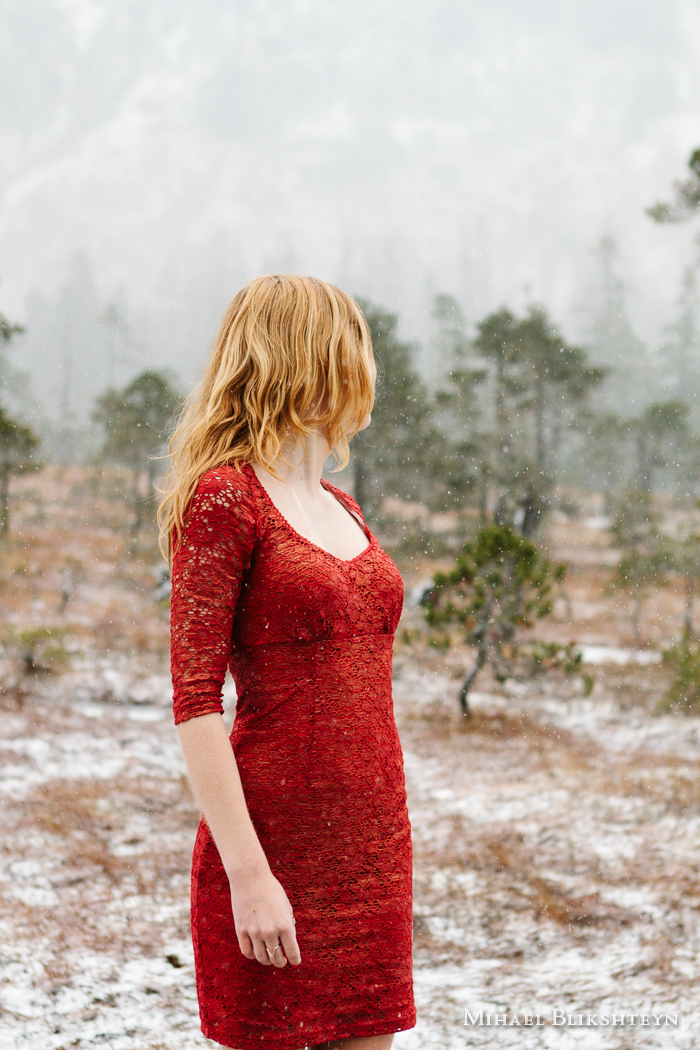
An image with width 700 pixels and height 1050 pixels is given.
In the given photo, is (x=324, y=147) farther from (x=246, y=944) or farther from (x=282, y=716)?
(x=246, y=944)

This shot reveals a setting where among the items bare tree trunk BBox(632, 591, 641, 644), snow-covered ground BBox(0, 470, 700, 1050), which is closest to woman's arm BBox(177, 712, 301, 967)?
snow-covered ground BBox(0, 470, 700, 1050)

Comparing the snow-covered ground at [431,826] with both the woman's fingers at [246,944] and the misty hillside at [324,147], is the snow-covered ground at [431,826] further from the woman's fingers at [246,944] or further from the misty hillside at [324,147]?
the misty hillside at [324,147]

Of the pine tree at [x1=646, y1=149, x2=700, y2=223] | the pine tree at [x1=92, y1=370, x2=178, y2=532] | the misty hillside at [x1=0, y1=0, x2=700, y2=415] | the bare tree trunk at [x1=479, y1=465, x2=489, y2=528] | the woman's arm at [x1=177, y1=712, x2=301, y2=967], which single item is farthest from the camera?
the misty hillside at [x1=0, y1=0, x2=700, y2=415]

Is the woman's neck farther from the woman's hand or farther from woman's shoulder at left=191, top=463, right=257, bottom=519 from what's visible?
the woman's hand

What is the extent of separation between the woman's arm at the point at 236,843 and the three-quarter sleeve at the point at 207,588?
2 centimetres

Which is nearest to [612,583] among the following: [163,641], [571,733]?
[571,733]

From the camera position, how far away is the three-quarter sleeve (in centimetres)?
70

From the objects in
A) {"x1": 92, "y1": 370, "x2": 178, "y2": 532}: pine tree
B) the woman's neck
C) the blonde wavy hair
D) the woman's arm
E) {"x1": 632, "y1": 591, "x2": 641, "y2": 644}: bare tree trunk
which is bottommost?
{"x1": 632, "y1": 591, "x2": 641, "y2": 644}: bare tree trunk

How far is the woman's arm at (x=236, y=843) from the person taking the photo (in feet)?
2.27

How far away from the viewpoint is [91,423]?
24.4 ft

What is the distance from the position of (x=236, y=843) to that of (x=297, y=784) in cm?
9

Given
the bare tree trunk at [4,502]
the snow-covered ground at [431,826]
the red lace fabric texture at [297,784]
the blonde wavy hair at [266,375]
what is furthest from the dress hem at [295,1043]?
the bare tree trunk at [4,502]

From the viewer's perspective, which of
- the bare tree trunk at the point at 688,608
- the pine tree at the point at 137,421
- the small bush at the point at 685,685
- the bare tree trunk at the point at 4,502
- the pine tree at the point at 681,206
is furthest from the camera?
the pine tree at the point at 137,421

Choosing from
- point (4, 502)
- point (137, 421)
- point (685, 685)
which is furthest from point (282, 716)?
point (137, 421)
